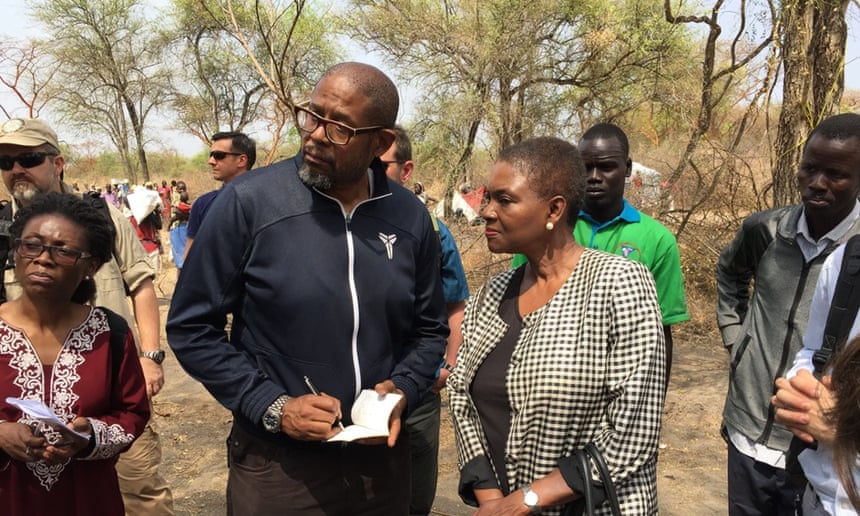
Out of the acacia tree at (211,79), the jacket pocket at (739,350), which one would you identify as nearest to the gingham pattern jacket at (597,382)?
the jacket pocket at (739,350)

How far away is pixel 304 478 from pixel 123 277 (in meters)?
1.46

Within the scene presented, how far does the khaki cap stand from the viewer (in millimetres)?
2604

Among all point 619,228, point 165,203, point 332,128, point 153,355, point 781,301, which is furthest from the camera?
point 165,203

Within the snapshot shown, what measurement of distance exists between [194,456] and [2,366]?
10.1 feet

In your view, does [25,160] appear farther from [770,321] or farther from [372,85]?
[770,321]

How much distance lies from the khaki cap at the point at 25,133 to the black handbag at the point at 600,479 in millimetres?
2478

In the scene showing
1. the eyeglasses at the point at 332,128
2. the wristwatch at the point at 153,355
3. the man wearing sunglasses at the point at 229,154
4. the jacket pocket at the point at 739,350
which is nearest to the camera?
the eyeglasses at the point at 332,128

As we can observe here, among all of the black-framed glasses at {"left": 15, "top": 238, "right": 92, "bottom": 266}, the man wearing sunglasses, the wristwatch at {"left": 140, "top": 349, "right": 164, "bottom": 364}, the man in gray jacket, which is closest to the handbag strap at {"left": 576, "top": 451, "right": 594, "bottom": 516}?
the man in gray jacket

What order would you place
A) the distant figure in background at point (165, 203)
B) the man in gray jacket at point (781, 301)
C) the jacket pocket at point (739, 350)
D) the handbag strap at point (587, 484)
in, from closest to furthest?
the handbag strap at point (587, 484), the man in gray jacket at point (781, 301), the jacket pocket at point (739, 350), the distant figure in background at point (165, 203)

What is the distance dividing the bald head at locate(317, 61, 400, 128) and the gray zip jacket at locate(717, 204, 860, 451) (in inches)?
63.3

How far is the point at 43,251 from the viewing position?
2037 millimetres

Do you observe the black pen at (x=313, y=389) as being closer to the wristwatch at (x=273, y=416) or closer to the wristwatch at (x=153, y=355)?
the wristwatch at (x=273, y=416)

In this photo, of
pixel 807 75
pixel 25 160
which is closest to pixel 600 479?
pixel 25 160

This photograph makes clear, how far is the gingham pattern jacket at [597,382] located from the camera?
1.73m
